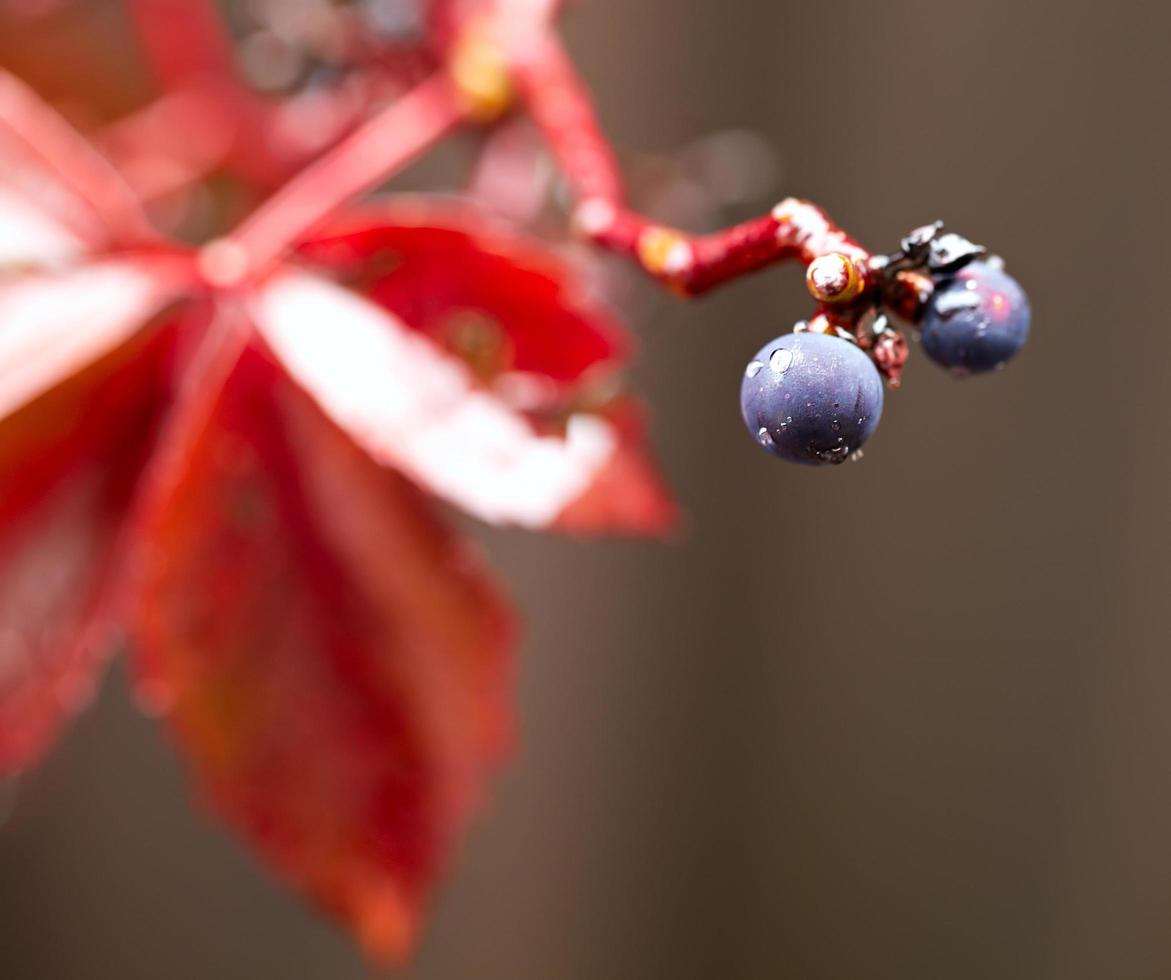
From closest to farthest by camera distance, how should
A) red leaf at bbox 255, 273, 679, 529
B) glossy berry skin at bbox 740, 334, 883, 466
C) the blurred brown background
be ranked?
glossy berry skin at bbox 740, 334, 883, 466 < red leaf at bbox 255, 273, 679, 529 < the blurred brown background

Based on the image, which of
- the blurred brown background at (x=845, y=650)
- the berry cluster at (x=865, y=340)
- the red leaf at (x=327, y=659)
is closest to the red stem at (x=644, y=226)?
the berry cluster at (x=865, y=340)

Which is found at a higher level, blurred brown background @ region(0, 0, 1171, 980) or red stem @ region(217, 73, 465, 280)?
blurred brown background @ region(0, 0, 1171, 980)

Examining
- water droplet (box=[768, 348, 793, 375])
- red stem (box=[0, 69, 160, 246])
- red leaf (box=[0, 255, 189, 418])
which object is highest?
red stem (box=[0, 69, 160, 246])

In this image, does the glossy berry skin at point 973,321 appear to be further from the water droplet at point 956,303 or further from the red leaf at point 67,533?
the red leaf at point 67,533

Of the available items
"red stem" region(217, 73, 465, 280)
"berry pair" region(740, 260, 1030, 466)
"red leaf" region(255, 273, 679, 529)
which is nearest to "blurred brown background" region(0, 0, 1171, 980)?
"red stem" region(217, 73, 465, 280)

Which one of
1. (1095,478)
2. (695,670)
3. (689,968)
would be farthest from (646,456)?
(689,968)

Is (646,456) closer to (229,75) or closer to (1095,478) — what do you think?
(229,75)

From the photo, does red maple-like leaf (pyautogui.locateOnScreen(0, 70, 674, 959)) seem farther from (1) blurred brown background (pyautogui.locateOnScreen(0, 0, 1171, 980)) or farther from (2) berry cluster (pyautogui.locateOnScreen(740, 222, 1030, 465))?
(1) blurred brown background (pyautogui.locateOnScreen(0, 0, 1171, 980))
